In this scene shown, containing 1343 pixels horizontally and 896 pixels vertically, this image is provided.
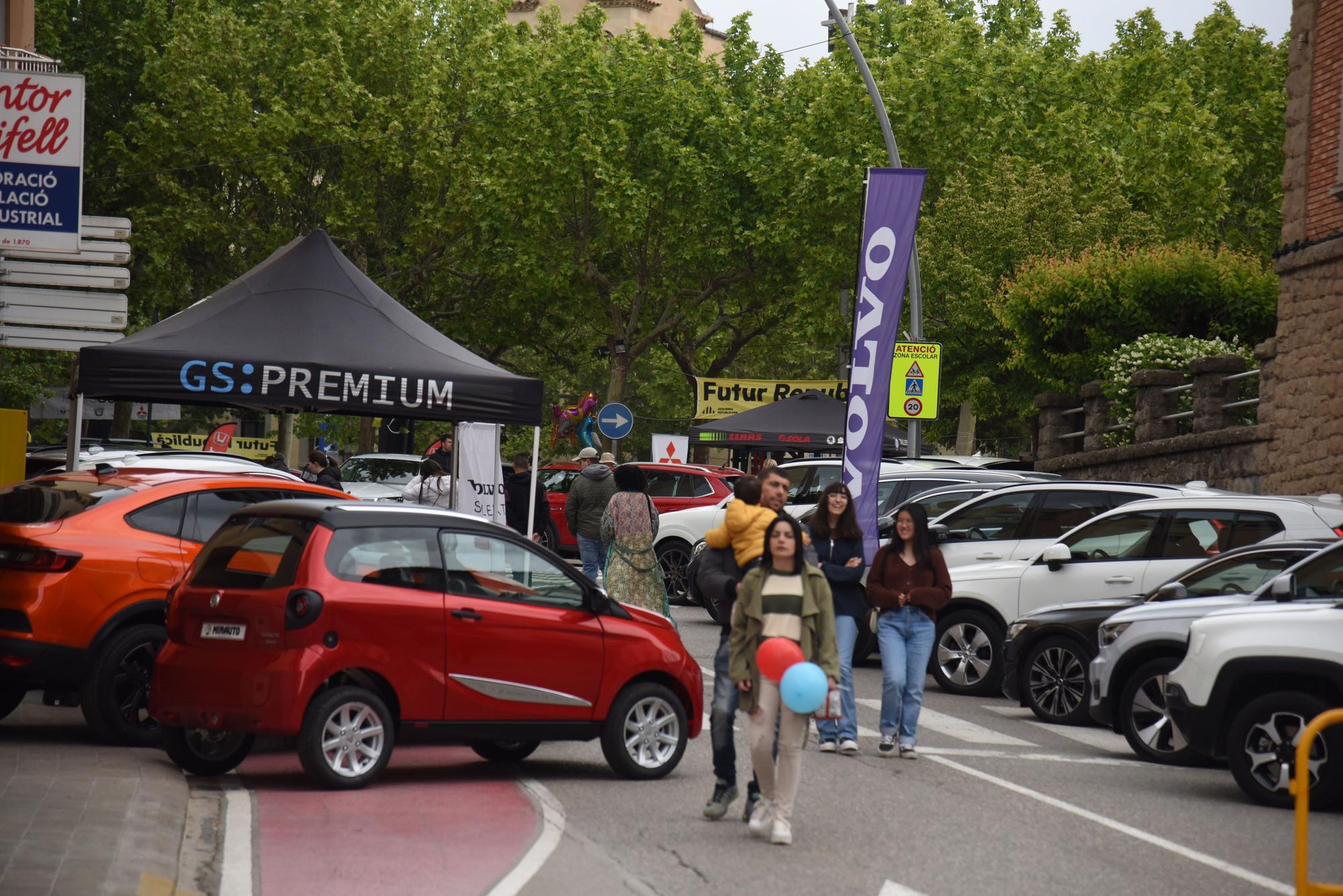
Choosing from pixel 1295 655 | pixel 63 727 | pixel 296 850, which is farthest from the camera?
pixel 63 727

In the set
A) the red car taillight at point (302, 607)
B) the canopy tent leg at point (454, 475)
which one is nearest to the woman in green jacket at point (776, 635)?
the red car taillight at point (302, 607)

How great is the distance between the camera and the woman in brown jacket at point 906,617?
1138 centimetres

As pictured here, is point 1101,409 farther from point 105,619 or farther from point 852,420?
point 105,619

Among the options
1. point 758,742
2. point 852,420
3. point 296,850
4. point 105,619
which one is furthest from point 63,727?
point 852,420

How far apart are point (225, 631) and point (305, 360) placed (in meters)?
6.06

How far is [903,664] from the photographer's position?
37.5 ft

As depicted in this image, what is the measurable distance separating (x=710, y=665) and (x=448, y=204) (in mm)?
29863

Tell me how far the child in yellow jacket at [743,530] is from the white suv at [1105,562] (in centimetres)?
599

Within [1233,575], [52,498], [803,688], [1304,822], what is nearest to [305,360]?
[52,498]

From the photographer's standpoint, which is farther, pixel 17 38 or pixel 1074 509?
pixel 17 38

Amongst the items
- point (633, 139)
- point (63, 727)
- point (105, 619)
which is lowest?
point (63, 727)

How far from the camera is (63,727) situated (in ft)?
37.9

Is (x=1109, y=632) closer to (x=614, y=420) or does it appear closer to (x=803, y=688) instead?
(x=803, y=688)

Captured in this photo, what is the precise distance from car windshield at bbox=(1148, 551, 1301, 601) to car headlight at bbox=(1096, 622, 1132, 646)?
550 millimetres
